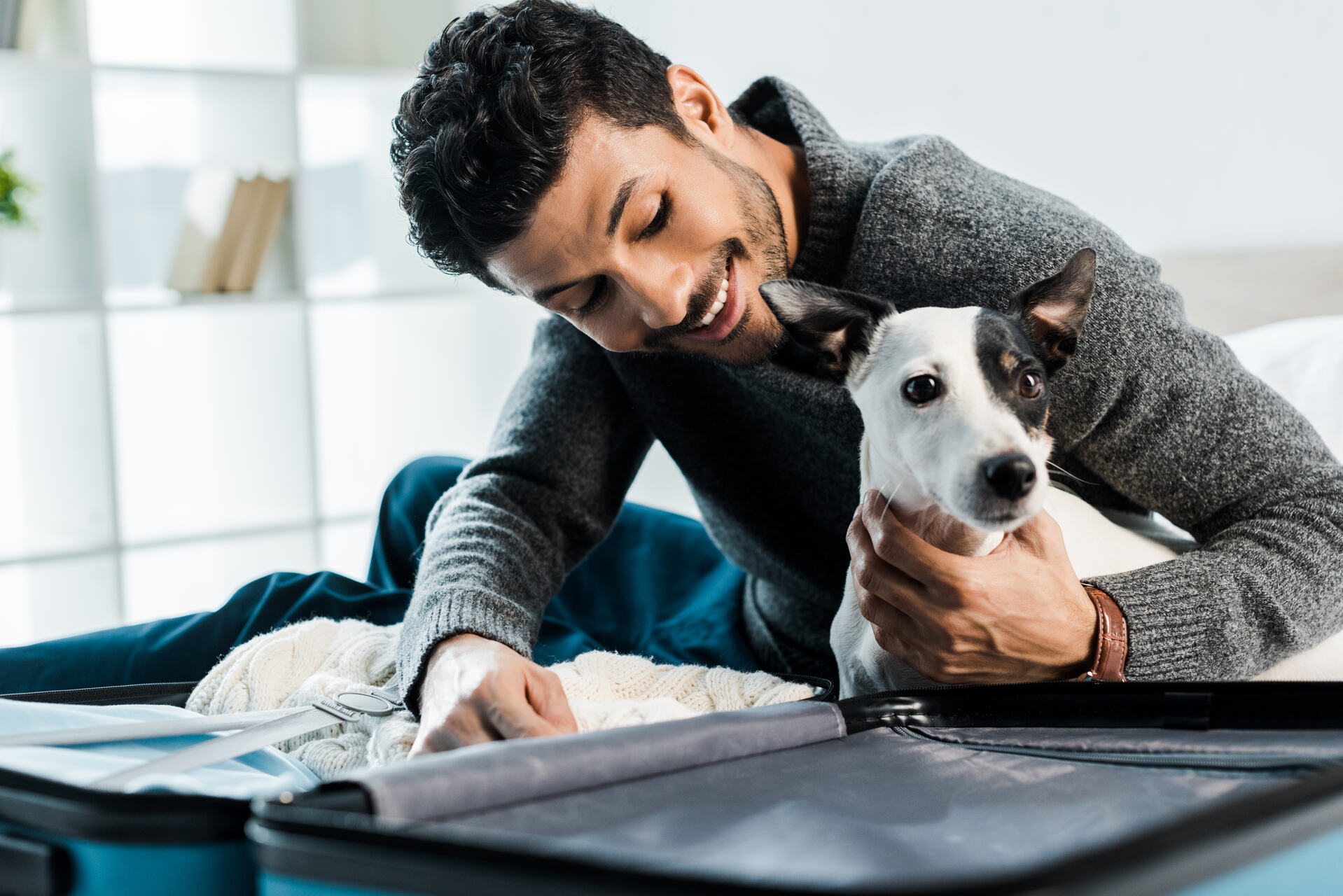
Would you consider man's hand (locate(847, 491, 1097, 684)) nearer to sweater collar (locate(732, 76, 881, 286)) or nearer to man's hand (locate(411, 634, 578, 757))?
man's hand (locate(411, 634, 578, 757))

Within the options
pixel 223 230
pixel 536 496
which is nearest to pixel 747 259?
pixel 536 496

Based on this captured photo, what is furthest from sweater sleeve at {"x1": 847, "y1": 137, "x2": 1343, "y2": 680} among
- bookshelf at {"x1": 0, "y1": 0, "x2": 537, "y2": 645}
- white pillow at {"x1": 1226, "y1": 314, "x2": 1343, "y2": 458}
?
bookshelf at {"x1": 0, "y1": 0, "x2": 537, "y2": 645}

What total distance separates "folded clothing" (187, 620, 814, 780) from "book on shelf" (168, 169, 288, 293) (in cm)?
187

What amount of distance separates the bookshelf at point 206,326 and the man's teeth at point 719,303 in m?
1.98

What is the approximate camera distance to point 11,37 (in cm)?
242

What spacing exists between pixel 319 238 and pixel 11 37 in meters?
0.87

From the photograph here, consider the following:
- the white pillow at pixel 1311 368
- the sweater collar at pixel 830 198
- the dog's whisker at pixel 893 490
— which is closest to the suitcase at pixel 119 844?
the dog's whisker at pixel 893 490

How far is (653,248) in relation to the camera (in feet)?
3.24

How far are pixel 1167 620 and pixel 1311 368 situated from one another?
590 mm

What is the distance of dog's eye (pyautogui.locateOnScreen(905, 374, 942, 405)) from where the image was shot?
0.80 meters

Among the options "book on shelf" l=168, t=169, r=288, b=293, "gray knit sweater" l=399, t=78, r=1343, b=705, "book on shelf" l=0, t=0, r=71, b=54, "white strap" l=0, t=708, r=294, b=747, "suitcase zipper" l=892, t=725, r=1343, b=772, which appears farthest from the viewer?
"book on shelf" l=168, t=169, r=288, b=293

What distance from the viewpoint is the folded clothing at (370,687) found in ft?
2.63

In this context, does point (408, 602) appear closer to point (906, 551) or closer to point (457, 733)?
point (457, 733)

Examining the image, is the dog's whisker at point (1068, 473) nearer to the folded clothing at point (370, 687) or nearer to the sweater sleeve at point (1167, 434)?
the sweater sleeve at point (1167, 434)
